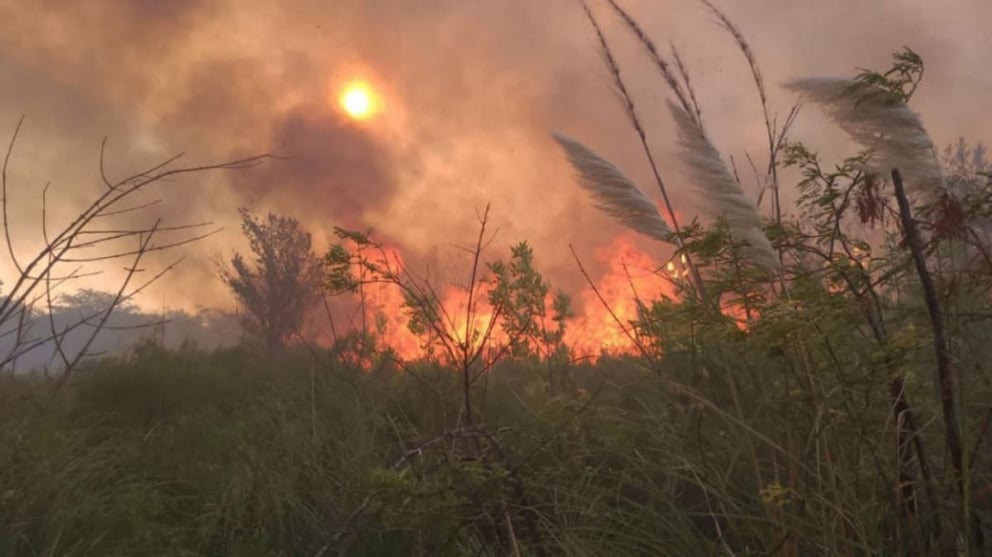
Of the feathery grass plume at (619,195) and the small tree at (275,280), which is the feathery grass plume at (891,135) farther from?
the small tree at (275,280)

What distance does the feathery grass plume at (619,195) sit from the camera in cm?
253

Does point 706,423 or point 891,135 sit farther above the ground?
point 891,135

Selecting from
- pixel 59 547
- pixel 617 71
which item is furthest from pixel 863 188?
pixel 59 547

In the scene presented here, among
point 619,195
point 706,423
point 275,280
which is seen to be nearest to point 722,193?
point 619,195

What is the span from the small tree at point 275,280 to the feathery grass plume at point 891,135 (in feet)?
46.9

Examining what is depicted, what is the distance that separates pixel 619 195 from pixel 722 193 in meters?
0.47

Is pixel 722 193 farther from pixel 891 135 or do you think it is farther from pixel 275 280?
pixel 275 280

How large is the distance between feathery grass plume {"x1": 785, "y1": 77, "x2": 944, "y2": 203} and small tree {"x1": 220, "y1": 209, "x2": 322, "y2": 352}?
14.3 metres

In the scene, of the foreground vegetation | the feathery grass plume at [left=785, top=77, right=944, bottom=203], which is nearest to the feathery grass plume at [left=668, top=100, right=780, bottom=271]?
the foreground vegetation

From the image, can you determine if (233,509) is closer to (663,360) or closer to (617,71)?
(663,360)

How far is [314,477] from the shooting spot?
337 cm

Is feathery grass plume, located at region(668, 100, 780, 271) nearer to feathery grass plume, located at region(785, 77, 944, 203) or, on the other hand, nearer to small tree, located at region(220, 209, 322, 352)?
feathery grass plume, located at region(785, 77, 944, 203)

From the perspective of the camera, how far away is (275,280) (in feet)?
52.2

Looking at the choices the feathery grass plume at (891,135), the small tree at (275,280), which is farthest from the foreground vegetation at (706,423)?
the small tree at (275,280)
